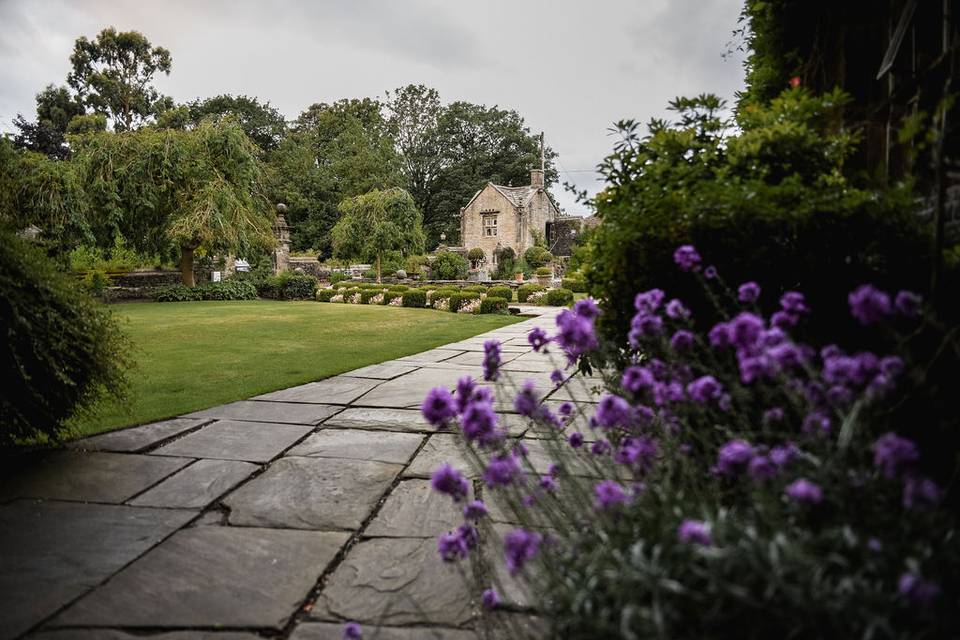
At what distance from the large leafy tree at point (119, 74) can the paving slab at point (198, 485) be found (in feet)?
128

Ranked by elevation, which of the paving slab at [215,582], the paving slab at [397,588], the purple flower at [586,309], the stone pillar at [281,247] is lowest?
the paving slab at [397,588]

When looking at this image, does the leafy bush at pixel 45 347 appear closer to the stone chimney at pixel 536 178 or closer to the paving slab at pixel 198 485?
the paving slab at pixel 198 485

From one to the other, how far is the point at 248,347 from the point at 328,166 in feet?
112

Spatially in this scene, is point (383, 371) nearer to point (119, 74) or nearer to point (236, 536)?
point (236, 536)

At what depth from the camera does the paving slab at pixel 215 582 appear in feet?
5.68

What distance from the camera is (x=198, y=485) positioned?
9.23ft

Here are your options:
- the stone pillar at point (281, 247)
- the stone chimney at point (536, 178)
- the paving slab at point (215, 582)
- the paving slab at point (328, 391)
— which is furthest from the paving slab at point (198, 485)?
the stone chimney at point (536, 178)

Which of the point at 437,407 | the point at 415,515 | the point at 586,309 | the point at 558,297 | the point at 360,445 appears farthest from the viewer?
the point at 558,297

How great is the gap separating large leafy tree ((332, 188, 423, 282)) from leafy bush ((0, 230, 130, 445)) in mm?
20779

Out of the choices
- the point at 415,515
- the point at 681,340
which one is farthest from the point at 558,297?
the point at 681,340

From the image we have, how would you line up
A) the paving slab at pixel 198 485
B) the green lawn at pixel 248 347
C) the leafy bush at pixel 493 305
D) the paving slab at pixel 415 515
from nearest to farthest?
the paving slab at pixel 415 515 < the paving slab at pixel 198 485 < the green lawn at pixel 248 347 < the leafy bush at pixel 493 305

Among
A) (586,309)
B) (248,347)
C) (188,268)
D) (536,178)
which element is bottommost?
(248,347)

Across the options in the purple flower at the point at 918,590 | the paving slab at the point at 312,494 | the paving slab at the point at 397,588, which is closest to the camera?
the purple flower at the point at 918,590

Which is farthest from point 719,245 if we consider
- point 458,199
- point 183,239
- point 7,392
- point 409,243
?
point 458,199
